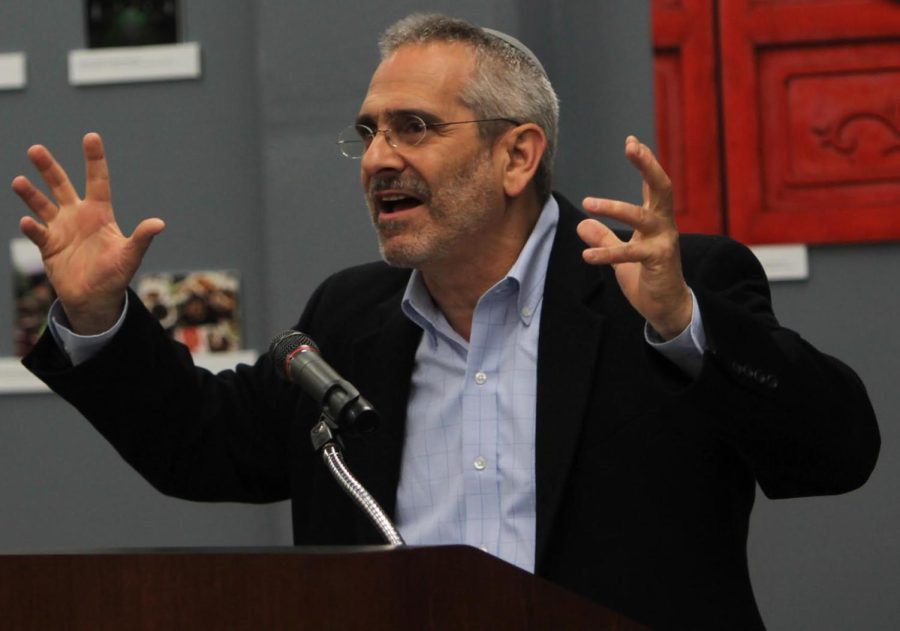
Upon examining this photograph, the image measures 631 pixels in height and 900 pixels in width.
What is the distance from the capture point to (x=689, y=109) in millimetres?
3670

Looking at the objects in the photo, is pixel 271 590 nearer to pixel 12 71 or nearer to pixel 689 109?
pixel 689 109

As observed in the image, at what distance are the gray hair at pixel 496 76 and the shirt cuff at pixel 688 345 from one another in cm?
71

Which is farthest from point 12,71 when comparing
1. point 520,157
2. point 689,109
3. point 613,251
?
point 613,251

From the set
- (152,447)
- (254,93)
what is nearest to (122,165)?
(254,93)

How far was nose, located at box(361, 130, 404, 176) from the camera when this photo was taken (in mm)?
2484


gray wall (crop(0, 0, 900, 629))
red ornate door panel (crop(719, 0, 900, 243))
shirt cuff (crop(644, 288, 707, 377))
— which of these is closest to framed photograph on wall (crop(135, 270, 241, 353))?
gray wall (crop(0, 0, 900, 629))

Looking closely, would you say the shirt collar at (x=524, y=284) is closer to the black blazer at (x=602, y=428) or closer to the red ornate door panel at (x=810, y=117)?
the black blazer at (x=602, y=428)

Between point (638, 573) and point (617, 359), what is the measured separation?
13.6 inches

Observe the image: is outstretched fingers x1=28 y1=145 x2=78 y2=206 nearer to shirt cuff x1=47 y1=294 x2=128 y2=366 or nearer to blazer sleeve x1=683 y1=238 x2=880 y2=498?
shirt cuff x1=47 y1=294 x2=128 y2=366

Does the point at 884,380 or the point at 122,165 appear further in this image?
the point at 122,165

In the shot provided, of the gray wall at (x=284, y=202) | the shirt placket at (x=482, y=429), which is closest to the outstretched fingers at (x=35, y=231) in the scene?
the shirt placket at (x=482, y=429)

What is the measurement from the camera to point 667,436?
229 cm

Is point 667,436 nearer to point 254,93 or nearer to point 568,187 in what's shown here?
point 568,187

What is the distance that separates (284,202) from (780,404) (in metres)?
1.91
